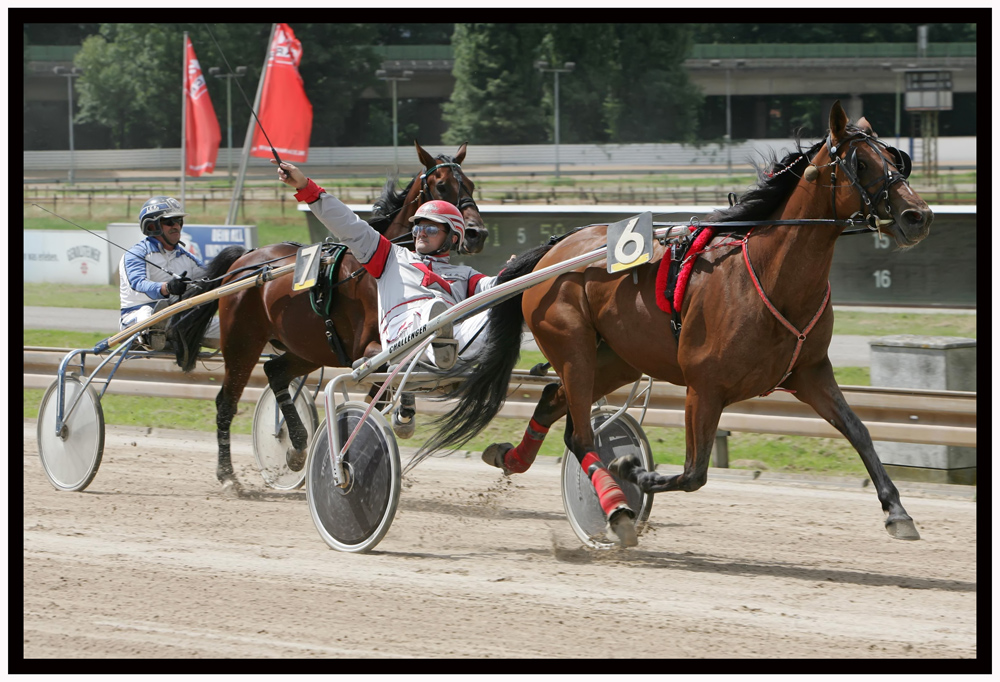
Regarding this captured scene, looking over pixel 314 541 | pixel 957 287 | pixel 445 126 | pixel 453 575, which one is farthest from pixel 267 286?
pixel 445 126

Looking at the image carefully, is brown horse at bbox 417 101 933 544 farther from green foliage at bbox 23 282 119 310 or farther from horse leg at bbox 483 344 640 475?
green foliage at bbox 23 282 119 310

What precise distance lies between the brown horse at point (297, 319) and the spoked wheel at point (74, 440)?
0.72 meters

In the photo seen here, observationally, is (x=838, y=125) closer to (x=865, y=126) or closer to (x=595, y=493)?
(x=865, y=126)

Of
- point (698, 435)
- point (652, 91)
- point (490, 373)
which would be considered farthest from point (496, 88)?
point (698, 435)

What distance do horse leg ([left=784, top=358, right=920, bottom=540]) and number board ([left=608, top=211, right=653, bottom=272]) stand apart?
2.93ft

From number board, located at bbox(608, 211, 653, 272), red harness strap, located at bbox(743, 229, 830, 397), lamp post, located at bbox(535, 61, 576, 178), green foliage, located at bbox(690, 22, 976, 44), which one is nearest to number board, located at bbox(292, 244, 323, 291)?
number board, located at bbox(608, 211, 653, 272)

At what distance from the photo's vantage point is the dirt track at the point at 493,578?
4.34 m

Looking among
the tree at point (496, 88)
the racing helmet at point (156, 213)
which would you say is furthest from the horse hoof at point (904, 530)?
the tree at point (496, 88)

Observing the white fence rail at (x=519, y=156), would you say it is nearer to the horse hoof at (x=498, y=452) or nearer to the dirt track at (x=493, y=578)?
the dirt track at (x=493, y=578)

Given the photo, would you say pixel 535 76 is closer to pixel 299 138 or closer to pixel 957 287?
pixel 299 138

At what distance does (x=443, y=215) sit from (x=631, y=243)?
1247 mm

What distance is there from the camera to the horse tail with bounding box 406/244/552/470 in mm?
6223

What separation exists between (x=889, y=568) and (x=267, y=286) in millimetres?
4181

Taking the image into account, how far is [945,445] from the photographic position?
721 centimetres
